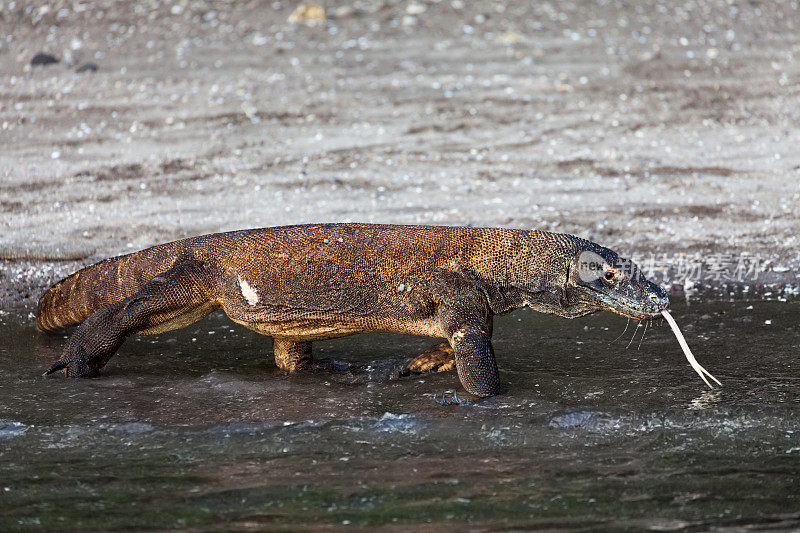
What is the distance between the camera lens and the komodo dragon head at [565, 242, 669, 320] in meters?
5.89

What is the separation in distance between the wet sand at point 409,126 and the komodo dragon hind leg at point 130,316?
205cm

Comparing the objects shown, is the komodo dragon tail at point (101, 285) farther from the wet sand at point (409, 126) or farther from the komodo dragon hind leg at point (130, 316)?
the wet sand at point (409, 126)

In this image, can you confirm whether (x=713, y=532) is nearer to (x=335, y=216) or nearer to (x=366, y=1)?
(x=335, y=216)

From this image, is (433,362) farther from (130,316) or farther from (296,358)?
(130,316)

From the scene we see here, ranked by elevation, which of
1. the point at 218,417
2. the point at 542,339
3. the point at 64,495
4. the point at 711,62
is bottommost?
the point at 711,62

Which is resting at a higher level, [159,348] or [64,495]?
[64,495]

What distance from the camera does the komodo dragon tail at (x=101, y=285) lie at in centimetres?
641

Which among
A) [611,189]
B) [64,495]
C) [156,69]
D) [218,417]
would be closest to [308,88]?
[156,69]

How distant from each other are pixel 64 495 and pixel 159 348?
2.27 meters

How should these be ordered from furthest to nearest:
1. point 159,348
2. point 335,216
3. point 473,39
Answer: point 473,39 < point 335,216 < point 159,348

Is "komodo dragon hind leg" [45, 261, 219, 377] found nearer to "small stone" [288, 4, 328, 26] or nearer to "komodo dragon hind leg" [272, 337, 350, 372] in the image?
"komodo dragon hind leg" [272, 337, 350, 372]

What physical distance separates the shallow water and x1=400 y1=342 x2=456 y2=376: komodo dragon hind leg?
3.0 inches

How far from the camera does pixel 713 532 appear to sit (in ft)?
14.2

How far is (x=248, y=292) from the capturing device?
6.19 metres
